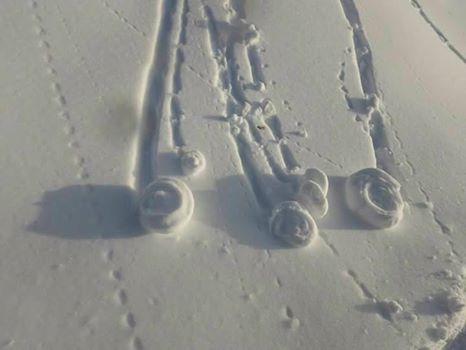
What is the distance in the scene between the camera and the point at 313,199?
15.4ft

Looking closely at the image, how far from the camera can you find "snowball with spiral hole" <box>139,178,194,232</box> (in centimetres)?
435

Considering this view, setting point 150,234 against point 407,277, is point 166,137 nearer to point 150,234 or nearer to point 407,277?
point 150,234

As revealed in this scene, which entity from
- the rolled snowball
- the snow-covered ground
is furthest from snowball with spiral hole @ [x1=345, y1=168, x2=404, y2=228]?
the rolled snowball

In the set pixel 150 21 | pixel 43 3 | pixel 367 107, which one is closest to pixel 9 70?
pixel 43 3

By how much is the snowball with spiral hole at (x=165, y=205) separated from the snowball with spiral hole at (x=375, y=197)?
4.67 feet

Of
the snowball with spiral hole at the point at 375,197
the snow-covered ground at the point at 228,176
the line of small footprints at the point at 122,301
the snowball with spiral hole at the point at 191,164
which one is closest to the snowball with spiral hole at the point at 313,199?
the snow-covered ground at the point at 228,176

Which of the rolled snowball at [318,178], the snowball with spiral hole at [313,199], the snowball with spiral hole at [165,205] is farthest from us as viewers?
the rolled snowball at [318,178]

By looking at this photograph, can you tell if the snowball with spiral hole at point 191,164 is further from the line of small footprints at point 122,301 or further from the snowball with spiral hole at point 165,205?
the line of small footprints at point 122,301

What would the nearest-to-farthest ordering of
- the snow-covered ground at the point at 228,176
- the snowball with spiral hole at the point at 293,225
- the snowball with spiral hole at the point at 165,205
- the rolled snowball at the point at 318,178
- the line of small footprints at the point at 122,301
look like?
the line of small footprints at the point at 122,301
the snow-covered ground at the point at 228,176
the snowball with spiral hole at the point at 165,205
the snowball with spiral hole at the point at 293,225
the rolled snowball at the point at 318,178

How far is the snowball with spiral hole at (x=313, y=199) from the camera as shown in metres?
4.67

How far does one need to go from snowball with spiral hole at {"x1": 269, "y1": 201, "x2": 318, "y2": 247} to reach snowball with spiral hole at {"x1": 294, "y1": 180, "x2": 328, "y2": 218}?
0.27 ft

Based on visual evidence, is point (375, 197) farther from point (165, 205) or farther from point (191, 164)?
point (165, 205)

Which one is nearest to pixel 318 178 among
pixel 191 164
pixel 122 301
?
pixel 191 164

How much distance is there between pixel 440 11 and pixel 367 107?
1971 mm
